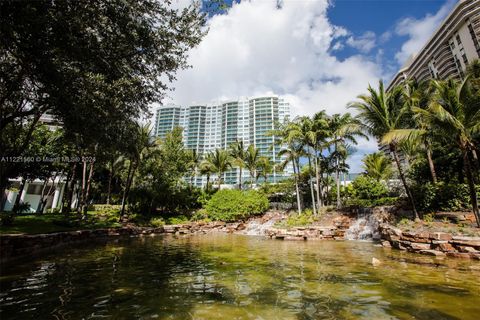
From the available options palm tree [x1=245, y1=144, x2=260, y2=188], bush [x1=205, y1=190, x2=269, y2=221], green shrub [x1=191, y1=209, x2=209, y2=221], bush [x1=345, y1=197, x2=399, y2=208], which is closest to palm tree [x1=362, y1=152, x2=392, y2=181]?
bush [x1=345, y1=197, x2=399, y2=208]

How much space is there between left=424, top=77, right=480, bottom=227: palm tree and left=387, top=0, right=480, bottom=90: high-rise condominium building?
33.8m

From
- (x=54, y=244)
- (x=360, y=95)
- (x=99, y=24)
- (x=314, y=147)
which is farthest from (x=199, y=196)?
(x=99, y=24)

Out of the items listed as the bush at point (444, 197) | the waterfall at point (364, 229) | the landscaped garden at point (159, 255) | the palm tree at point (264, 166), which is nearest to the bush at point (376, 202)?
the waterfall at point (364, 229)

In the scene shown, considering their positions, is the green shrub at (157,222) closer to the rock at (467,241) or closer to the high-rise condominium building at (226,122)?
the rock at (467,241)

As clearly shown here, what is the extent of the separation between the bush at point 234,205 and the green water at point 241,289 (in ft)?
67.7

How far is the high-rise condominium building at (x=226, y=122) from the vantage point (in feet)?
387

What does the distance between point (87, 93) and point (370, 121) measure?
18.4 metres

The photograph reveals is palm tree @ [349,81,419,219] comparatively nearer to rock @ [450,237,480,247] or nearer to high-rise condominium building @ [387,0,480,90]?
rock @ [450,237,480,247]

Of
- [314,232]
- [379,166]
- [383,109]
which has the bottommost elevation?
[314,232]

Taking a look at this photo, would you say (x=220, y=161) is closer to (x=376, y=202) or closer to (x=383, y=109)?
(x=376, y=202)

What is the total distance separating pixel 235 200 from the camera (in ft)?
106

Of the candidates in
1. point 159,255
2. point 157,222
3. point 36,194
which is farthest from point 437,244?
point 36,194

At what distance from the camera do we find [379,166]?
42688mm

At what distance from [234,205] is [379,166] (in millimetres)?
27258
